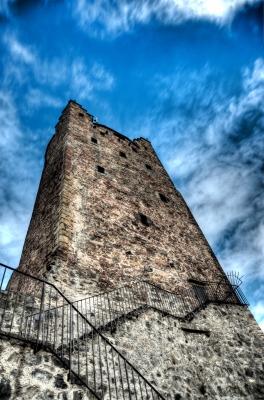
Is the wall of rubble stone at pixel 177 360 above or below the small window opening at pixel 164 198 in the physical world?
below

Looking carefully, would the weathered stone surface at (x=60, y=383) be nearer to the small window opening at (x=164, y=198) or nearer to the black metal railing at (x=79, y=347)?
the black metal railing at (x=79, y=347)

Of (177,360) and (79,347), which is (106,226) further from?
(79,347)

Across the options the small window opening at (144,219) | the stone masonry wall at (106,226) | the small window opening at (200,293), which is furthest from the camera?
the small window opening at (144,219)

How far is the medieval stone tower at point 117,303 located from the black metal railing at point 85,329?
2cm

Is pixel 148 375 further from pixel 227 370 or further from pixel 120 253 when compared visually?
pixel 120 253

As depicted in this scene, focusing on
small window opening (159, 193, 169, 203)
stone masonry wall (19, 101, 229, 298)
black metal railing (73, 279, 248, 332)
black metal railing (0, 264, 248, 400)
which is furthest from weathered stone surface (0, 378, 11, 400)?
small window opening (159, 193, 169, 203)

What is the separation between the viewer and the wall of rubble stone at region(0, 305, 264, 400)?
382cm

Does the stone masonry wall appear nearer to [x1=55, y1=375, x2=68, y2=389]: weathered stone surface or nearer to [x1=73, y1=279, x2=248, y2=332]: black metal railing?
[x1=73, y1=279, x2=248, y2=332]: black metal railing

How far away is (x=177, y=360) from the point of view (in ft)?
20.5

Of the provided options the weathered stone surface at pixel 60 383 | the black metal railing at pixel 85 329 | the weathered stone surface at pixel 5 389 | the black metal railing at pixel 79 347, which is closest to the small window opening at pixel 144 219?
the black metal railing at pixel 85 329

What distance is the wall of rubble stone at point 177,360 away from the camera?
3.82m

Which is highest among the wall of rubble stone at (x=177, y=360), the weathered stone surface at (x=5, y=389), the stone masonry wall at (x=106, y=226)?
the stone masonry wall at (x=106, y=226)

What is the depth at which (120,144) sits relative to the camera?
629 inches

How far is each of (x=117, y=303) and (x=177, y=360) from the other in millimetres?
1924
